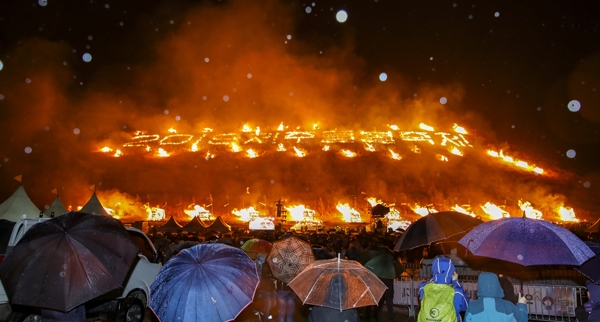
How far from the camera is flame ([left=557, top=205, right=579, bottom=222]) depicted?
53903mm

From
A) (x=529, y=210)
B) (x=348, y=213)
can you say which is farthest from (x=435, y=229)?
(x=529, y=210)

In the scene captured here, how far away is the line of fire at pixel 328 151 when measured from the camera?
174ft

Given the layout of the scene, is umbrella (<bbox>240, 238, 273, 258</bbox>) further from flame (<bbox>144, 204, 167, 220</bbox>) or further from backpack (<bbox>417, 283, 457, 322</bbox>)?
flame (<bbox>144, 204, 167, 220</bbox>)

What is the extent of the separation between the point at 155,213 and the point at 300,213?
17535mm

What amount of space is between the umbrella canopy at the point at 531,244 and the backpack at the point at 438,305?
105 cm

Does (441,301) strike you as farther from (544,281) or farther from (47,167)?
(47,167)

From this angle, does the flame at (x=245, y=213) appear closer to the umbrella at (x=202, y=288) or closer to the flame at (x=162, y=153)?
the flame at (x=162, y=153)

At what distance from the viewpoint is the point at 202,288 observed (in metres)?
4.84

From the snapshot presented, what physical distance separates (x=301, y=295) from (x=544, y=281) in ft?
27.6

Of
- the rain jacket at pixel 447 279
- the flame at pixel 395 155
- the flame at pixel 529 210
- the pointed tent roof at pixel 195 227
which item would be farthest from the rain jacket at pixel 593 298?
the flame at pixel 395 155

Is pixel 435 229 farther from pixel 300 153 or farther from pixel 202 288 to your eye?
pixel 300 153

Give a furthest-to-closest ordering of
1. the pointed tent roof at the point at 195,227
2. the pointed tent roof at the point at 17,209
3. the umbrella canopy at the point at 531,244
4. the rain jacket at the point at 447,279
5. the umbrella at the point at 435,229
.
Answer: the pointed tent roof at the point at 195,227
the pointed tent roof at the point at 17,209
the umbrella at the point at 435,229
the umbrella canopy at the point at 531,244
the rain jacket at the point at 447,279

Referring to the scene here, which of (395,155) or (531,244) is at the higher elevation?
(395,155)

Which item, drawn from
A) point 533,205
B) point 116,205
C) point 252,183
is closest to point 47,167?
point 116,205
